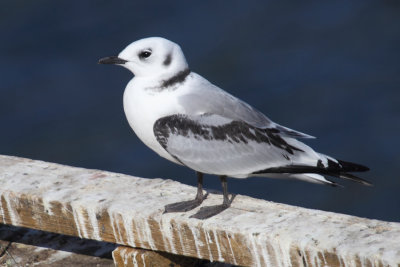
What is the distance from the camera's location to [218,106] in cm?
586

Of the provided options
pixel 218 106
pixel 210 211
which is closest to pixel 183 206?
pixel 210 211

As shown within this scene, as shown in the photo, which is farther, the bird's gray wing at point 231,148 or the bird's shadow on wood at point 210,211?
the bird's gray wing at point 231,148

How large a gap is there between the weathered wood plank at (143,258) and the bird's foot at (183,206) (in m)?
0.31

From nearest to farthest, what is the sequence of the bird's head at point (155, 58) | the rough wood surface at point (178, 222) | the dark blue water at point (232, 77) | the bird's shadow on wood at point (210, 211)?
the rough wood surface at point (178, 222) → the bird's shadow on wood at point (210, 211) → the bird's head at point (155, 58) → the dark blue water at point (232, 77)

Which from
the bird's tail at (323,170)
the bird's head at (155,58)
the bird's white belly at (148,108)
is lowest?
the bird's tail at (323,170)

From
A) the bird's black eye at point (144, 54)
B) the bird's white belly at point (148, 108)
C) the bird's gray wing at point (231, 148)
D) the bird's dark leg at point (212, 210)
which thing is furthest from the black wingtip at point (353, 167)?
the bird's black eye at point (144, 54)

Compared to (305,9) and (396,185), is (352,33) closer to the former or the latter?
(305,9)

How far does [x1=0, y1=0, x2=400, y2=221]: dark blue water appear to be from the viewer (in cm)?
1201

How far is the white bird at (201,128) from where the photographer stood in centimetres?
575

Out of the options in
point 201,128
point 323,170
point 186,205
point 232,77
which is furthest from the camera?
point 232,77

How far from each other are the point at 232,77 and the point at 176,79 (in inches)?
303

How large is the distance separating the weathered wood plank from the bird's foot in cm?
31

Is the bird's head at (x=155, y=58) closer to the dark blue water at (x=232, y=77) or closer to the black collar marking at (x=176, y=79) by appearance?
the black collar marking at (x=176, y=79)

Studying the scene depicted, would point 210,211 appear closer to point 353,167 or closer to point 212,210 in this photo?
point 212,210
